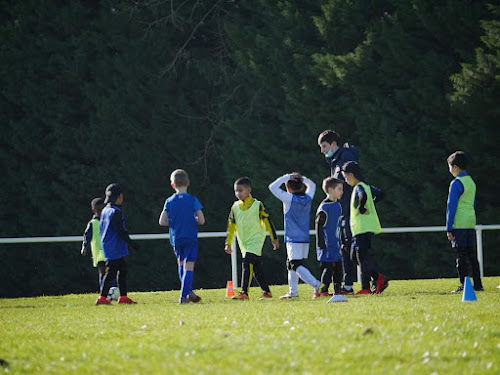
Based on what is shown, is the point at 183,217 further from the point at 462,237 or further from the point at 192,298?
the point at 462,237

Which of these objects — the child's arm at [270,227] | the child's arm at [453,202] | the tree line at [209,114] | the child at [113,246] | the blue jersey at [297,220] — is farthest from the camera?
the tree line at [209,114]

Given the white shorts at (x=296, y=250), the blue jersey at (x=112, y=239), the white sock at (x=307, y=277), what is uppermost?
the blue jersey at (x=112, y=239)

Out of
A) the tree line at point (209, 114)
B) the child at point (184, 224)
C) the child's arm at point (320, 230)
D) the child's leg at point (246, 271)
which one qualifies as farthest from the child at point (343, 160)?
the tree line at point (209, 114)

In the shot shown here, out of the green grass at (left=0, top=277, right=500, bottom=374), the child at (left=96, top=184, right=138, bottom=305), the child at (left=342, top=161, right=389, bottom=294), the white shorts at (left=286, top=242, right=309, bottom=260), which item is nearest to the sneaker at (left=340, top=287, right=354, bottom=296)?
the child at (left=342, top=161, right=389, bottom=294)

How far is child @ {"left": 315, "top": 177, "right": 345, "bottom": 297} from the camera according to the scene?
465 inches

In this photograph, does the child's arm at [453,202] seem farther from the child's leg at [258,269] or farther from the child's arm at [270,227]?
the child's leg at [258,269]

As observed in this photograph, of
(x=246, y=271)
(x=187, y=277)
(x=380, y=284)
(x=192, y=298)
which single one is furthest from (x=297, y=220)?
(x=192, y=298)

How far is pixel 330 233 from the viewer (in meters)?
11.9

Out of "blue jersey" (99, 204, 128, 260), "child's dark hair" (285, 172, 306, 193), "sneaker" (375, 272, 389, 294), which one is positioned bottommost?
"sneaker" (375, 272, 389, 294)

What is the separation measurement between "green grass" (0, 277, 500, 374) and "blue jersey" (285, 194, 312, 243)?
1.70m

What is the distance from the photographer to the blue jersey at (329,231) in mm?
11812

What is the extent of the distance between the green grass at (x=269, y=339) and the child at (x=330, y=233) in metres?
1.23

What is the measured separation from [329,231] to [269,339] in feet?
16.0

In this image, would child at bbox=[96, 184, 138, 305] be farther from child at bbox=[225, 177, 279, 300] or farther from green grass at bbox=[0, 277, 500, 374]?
green grass at bbox=[0, 277, 500, 374]
